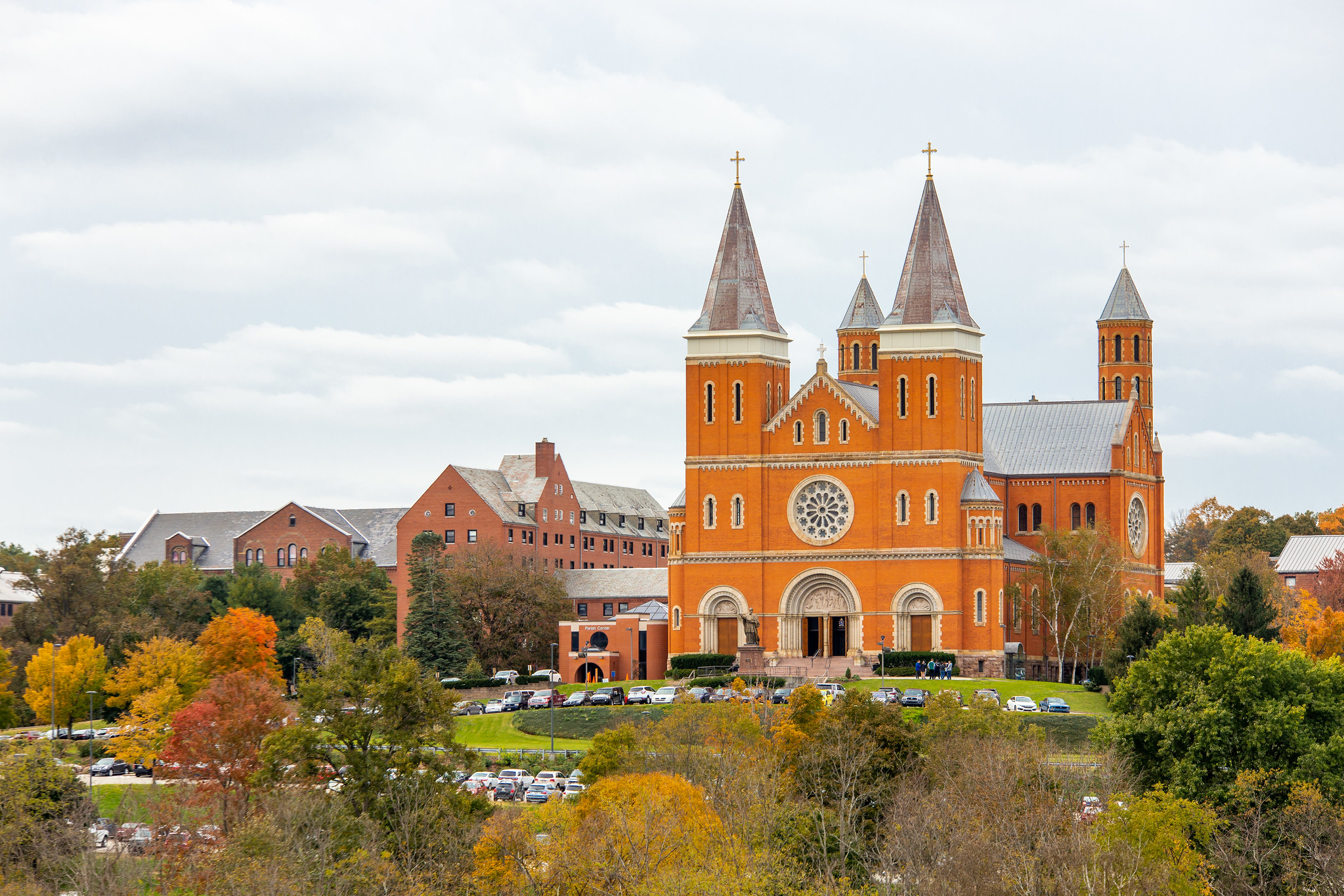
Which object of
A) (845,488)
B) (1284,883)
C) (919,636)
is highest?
(845,488)

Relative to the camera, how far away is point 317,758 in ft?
187

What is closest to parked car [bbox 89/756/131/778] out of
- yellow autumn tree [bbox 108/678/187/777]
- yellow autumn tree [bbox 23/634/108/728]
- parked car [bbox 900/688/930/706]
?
yellow autumn tree [bbox 108/678/187/777]

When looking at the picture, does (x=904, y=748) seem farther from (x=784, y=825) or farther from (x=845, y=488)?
(x=845, y=488)

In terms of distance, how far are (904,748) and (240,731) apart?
77.8 ft

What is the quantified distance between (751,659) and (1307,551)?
63.7 metres

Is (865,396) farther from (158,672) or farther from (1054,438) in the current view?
(158,672)

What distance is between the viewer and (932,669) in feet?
318

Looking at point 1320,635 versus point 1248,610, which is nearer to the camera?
point 1248,610

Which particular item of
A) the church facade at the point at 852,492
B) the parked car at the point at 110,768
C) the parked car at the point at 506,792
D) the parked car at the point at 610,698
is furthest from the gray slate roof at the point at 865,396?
the parked car at the point at 110,768

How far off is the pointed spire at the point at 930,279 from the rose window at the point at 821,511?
9.07m

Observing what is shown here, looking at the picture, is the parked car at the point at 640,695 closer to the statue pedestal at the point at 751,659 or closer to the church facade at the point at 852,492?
the statue pedestal at the point at 751,659

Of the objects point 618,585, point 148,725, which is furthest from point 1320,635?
point 148,725

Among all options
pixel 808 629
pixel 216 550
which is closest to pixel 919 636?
pixel 808 629

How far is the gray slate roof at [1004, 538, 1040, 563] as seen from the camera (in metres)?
104
